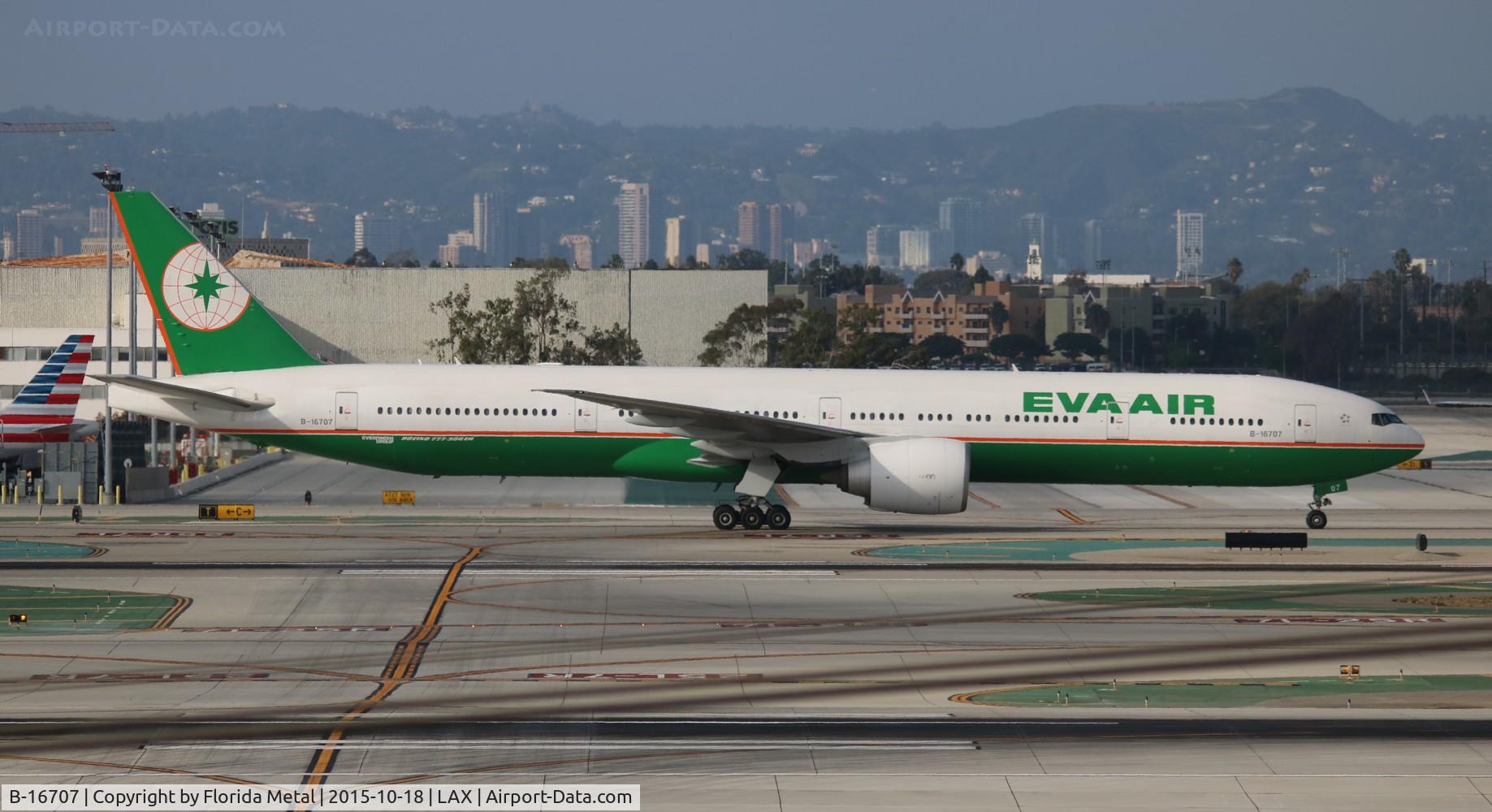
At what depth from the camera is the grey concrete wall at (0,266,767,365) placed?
100 m

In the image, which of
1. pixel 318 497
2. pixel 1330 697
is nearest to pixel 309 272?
pixel 318 497

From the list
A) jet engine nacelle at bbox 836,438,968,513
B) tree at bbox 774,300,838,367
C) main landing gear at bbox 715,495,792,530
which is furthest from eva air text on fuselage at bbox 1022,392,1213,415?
tree at bbox 774,300,838,367

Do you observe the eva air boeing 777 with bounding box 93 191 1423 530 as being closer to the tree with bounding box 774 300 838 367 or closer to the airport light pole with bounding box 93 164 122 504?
the airport light pole with bounding box 93 164 122 504

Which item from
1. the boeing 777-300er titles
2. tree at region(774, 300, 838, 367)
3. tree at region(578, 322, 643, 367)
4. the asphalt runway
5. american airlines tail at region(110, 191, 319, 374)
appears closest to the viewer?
the asphalt runway

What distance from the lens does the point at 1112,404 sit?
129 feet

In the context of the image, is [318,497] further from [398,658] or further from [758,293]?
[758,293]

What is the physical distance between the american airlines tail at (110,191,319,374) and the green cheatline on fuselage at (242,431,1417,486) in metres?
2.49

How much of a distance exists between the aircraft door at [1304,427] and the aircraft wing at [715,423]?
1130 cm

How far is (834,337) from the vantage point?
109938mm

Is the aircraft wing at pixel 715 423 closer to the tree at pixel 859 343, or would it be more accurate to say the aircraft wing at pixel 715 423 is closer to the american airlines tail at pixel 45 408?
the american airlines tail at pixel 45 408

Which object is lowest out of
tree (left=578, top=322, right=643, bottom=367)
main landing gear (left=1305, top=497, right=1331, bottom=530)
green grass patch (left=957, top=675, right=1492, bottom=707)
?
green grass patch (left=957, top=675, right=1492, bottom=707)

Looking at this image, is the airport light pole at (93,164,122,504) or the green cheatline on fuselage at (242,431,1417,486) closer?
the green cheatline on fuselage at (242,431,1417,486)

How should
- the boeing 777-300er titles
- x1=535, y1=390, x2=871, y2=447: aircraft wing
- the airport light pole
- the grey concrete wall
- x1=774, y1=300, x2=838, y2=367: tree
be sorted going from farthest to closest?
x1=774, y1=300, x2=838, y2=367: tree < the grey concrete wall < the boeing 777-300er titles < the airport light pole < x1=535, y1=390, x2=871, y2=447: aircraft wing

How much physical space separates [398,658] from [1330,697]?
13259 millimetres
